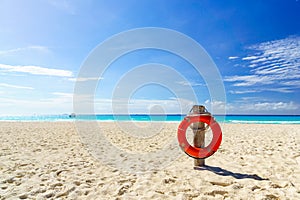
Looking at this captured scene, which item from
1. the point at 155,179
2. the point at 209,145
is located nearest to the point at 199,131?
the point at 209,145

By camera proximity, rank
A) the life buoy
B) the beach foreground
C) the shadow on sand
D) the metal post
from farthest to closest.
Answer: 1. the metal post
2. the life buoy
3. the shadow on sand
4. the beach foreground

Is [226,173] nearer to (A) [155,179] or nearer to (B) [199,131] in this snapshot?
(B) [199,131]

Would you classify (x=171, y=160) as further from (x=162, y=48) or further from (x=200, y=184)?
(x=162, y=48)

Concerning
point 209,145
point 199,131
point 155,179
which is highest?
point 199,131

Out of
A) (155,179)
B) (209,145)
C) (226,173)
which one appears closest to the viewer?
(155,179)

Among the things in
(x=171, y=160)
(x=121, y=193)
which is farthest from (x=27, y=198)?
(x=171, y=160)

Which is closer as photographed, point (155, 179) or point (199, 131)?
point (155, 179)

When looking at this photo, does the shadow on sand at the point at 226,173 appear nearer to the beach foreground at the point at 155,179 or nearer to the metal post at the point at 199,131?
the beach foreground at the point at 155,179

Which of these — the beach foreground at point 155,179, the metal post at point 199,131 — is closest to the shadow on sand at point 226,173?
the beach foreground at point 155,179

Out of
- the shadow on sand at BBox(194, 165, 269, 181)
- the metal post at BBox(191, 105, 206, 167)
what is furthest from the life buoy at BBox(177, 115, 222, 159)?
the shadow on sand at BBox(194, 165, 269, 181)

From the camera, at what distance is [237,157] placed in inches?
181

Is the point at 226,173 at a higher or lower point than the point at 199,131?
lower

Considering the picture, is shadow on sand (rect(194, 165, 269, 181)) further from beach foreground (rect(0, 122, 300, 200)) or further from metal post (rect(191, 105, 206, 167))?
metal post (rect(191, 105, 206, 167))

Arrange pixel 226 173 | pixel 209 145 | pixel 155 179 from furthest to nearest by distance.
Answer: pixel 209 145
pixel 226 173
pixel 155 179
